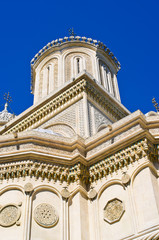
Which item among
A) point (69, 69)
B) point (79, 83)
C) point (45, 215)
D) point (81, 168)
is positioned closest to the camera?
point (45, 215)

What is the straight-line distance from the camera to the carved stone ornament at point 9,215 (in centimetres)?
1030

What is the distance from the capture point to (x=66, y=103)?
17.5 meters

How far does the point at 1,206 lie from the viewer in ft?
35.3

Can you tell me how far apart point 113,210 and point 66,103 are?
7.88m

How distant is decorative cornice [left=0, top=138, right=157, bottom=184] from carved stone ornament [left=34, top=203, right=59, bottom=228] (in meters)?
1.02

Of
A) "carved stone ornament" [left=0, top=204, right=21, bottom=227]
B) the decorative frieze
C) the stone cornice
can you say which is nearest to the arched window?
the stone cornice

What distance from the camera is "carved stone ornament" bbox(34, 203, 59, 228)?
10445mm

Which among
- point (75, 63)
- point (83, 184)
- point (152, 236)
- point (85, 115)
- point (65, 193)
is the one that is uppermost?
point (75, 63)

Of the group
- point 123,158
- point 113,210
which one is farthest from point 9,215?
point 123,158

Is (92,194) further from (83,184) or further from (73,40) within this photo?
(73,40)

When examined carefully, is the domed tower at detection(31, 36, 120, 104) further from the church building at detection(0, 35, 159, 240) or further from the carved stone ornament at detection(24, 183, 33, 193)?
the carved stone ornament at detection(24, 183, 33, 193)

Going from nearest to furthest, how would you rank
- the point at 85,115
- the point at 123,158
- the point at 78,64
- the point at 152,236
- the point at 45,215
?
the point at 152,236, the point at 45,215, the point at 123,158, the point at 85,115, the point at 78,64

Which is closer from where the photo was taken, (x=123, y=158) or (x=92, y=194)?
(x=123, y=158)

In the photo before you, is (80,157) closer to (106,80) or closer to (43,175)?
(43,175)
